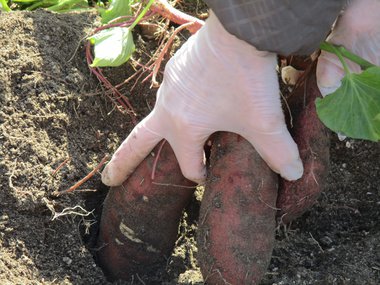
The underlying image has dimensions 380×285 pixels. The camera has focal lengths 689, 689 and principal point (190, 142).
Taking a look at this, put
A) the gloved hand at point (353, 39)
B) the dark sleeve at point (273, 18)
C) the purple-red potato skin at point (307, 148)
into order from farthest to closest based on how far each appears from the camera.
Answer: the purple-red potato skin at point (307, 148), the gloved hand at point (353, 39), the dark sleeve at point (273, 18)

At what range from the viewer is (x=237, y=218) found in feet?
4.66

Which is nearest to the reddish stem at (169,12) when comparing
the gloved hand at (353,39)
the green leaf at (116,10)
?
the green leaf at (116,10)

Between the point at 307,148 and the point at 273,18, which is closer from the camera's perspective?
the point at 273,18

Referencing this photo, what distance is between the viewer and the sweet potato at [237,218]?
142cm

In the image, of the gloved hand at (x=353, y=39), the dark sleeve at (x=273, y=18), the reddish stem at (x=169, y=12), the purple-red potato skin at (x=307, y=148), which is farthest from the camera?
the reddish stem at (x=169, y=12)

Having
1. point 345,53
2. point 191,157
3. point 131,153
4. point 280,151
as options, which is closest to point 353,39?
point 345,53

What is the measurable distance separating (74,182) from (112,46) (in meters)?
0.32

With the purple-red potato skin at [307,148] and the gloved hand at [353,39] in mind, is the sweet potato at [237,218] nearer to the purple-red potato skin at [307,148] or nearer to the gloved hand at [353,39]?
the purple-red potato skin at [307,148]

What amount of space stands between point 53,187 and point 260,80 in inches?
21.7

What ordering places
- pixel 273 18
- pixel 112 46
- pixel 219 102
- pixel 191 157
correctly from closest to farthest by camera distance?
pixel 273 18
pixel 219 102
pixel 191 157
pixel 112 46

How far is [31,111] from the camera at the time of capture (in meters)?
1.58

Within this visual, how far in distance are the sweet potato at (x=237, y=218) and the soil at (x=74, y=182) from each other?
13 centimetres

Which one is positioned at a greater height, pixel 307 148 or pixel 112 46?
pixel 112 46

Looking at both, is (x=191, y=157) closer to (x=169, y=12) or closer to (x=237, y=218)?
(x=237, y=218)
